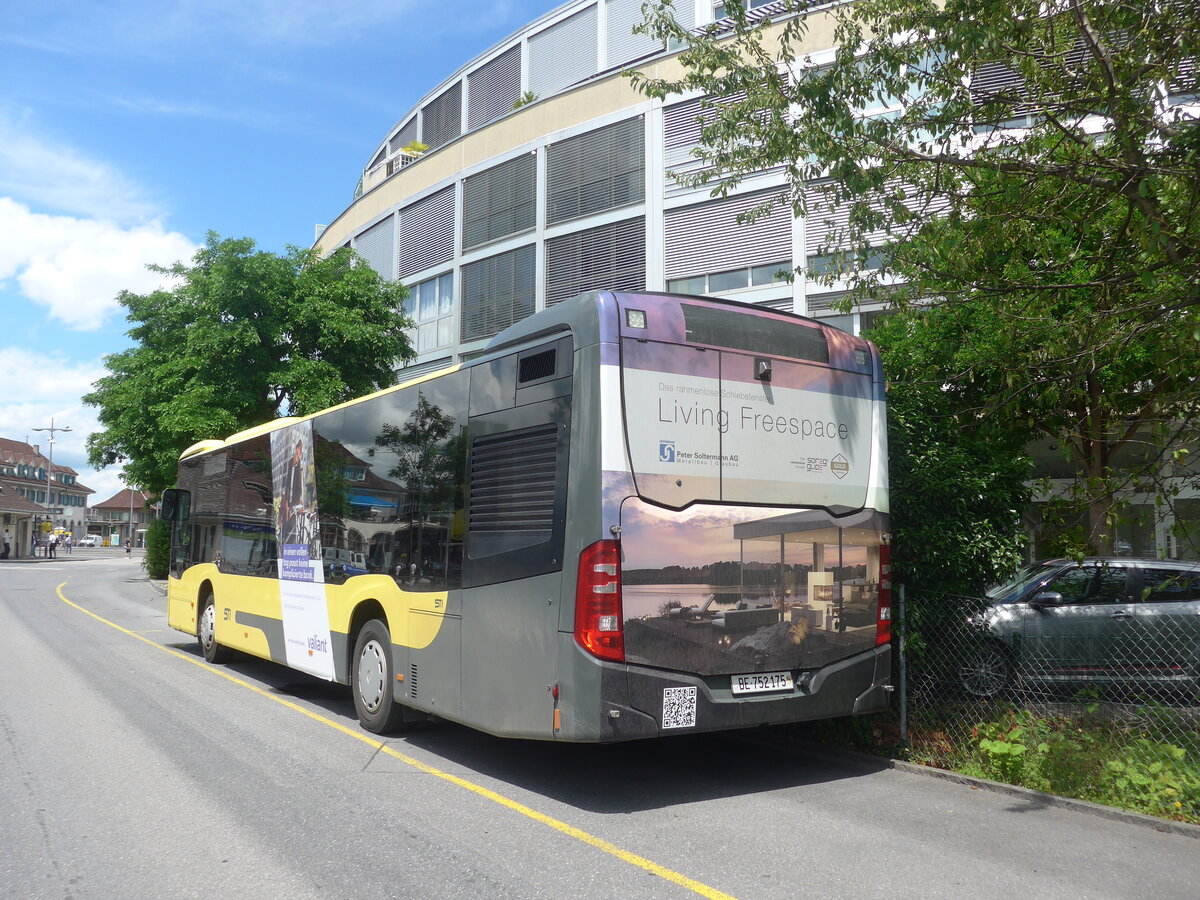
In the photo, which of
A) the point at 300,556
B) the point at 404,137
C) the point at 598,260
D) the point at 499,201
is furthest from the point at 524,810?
the point at 404,137

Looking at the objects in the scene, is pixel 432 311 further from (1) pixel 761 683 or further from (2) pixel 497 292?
(1) pixel 761 683

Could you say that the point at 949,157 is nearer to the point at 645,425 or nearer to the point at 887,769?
the point at 645,425

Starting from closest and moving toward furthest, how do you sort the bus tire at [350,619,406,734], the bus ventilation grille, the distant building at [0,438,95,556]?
1. the bus ventilation grille
2. the bus tire at [350,619,406,734]
3. the distant building at [0,438,95,556]

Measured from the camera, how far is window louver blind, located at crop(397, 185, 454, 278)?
104 feet

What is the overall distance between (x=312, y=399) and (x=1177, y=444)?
61.3ft

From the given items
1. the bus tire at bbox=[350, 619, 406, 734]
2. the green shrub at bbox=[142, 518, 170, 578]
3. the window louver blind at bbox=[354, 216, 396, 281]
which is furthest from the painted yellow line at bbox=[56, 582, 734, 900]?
the green shrub at bbox=[142, 518, 170, 578]

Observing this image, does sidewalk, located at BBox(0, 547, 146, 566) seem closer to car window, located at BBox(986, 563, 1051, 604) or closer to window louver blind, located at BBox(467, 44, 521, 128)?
window louver blind, located at BBox(467, 44, 521, 128)

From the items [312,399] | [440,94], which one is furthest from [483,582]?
[440,94]

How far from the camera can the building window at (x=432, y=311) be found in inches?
→ 1230

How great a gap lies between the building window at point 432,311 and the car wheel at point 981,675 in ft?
81.0

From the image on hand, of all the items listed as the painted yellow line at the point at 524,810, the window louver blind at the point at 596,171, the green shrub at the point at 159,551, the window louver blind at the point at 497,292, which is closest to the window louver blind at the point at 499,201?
the window louver blind at the point at 497,292

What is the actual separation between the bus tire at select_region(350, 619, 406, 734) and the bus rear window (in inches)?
152

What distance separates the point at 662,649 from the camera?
6.05 meters

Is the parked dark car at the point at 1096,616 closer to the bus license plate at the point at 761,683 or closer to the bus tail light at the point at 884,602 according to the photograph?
the bus tail light at the point at 884,602
